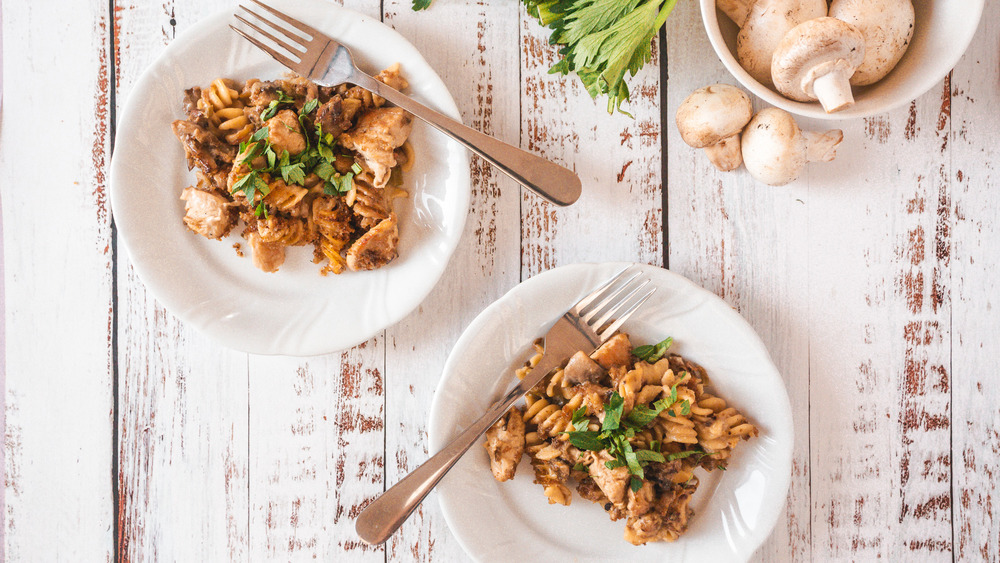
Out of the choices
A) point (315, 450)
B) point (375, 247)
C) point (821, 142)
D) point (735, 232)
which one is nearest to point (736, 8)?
point (821, 142)

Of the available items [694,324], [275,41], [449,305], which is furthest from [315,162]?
[694,324]

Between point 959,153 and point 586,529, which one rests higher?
point 959,153

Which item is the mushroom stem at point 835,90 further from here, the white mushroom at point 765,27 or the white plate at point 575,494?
the white plate at point 575,494

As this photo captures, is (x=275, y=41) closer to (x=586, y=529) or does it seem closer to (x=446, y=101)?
(x=446, y=101)

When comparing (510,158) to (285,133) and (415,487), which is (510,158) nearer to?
(285,133)

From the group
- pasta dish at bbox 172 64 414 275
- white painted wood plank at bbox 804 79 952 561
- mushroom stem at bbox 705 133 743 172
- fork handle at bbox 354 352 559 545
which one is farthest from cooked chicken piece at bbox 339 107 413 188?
white painted wood plank at bbox 804 79 952 561

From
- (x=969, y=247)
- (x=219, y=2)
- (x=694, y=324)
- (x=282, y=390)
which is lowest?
(x=282, y=390)

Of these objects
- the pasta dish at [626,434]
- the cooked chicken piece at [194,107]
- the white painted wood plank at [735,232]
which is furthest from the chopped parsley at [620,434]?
the cooked chicken piece at [194,107]
